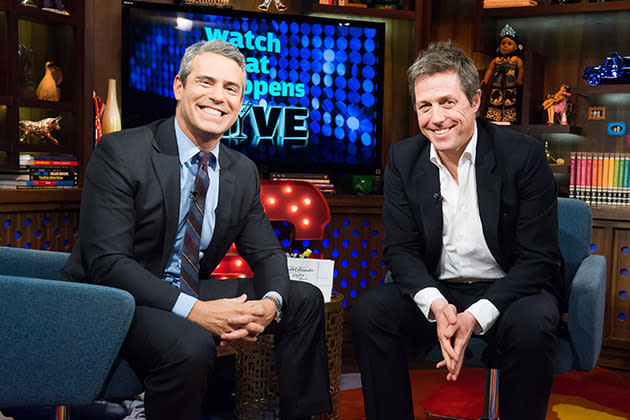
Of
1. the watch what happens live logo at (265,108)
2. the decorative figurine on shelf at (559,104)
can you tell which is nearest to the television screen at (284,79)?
the watch what happens live logo at (265,108)

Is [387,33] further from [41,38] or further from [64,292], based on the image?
[64,292]

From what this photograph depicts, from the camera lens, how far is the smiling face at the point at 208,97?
6.59ft

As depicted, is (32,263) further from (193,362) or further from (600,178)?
(600,178)

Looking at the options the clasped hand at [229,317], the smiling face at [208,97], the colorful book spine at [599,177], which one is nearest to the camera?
Answer: the clasped hand at [229,317]

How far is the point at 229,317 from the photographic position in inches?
70.3

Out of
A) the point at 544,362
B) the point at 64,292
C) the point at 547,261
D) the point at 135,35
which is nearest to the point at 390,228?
the point at 547,261

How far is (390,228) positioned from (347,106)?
174 cm

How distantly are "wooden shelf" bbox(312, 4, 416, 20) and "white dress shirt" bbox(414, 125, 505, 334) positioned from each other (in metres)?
1.93

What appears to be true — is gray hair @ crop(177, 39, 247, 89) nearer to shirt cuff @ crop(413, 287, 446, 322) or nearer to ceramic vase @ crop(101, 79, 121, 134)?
shirt cuff @ crop(413, 287, 446, 322)

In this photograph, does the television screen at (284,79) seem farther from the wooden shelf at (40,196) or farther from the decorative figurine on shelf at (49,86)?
the wooden shelf at (40,196)

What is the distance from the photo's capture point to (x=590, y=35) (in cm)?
391

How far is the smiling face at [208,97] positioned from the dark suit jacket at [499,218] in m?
0.61

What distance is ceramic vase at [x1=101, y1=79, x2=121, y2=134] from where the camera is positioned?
3.38 metres

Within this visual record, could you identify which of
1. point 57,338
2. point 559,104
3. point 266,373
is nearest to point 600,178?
point 559,104
